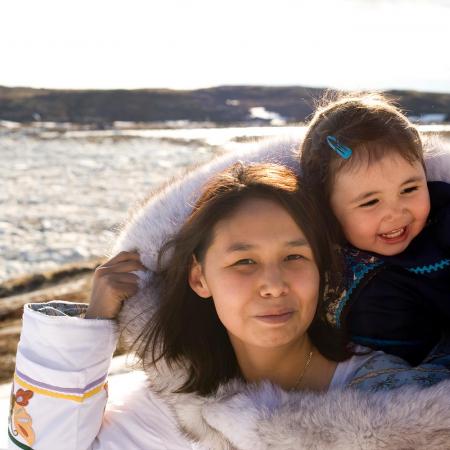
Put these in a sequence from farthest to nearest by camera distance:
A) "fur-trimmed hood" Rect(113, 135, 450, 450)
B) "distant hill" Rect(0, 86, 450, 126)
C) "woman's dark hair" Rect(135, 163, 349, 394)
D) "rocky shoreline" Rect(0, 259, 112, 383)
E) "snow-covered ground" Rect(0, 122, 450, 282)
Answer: "distant hill" Rect(0, 86, 450, 126), "snow-covered ground" Rect(0, 122, 450, 282), "rocky shoreline" Rect(0, 259, 112, 383), "woman's dark hair" Rect(135, 163, 349, 394), "fur-trimmed hood" Rect(113, 135, 450, 450)

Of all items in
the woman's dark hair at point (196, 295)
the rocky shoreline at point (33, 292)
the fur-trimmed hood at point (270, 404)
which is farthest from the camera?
the rocky shoreline at point (33, 292)

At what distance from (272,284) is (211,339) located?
1.05 feet

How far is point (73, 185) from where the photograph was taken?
22.4 ft

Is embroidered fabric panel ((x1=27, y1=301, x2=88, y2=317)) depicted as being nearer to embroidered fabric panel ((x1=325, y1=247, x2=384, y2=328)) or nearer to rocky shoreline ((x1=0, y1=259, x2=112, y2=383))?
embroidered fabric panel ((x1=325, y1=247, x2=384, y2=328))

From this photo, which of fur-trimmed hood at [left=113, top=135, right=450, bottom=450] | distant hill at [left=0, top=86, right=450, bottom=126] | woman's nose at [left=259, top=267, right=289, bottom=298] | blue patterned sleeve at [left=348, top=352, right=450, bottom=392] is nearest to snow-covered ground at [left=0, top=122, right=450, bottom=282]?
fur-trimmed hood at [left=113, top=135, right=450, bottom=450]

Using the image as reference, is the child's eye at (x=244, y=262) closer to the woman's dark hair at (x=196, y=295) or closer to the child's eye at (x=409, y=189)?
the woman's dark hair at (x=196, y=295)

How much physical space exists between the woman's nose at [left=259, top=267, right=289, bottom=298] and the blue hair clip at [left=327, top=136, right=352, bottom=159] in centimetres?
33

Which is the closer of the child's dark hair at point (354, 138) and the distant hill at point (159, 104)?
the child's dark hair at point (354, 138)

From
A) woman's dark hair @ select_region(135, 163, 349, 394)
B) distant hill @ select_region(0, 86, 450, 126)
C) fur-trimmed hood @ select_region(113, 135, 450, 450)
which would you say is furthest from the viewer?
distant hill @ select_region(0, 86, 450, 126)

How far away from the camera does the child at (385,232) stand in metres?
1.34

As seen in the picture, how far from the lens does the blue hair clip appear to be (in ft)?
4.45

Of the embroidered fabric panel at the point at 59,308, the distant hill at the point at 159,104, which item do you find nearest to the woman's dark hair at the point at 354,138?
the embroidered fabric panel at the point at 59,308

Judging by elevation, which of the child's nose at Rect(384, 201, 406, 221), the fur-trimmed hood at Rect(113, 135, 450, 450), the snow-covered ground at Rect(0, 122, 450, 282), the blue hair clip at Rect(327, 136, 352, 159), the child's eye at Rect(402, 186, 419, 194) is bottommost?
the snow-covered ground at Rect(0, 122, 450, 282)

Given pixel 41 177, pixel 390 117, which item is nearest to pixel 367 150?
pixel 390 117
